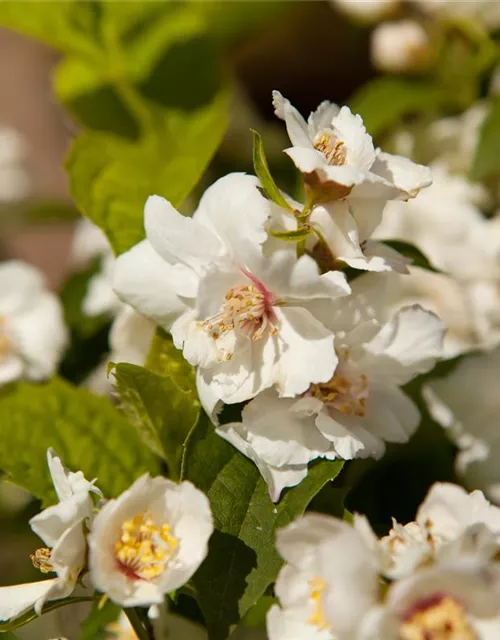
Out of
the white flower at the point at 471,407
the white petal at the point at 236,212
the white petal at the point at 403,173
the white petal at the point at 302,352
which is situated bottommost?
the white flower at the point at 471,407

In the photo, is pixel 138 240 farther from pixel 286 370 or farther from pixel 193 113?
pixel 193 113

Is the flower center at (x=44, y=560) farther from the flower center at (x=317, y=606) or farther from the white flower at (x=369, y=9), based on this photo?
the white flower at (x=369, y=9)

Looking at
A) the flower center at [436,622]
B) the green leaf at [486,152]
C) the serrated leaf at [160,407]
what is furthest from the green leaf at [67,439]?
the green leaf at [486,152]

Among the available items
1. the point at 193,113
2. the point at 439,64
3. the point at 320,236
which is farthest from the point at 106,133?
the point at 320,236

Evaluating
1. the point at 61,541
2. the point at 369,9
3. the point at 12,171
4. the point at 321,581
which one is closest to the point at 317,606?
the point at 321,581

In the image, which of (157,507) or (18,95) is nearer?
(157,507)

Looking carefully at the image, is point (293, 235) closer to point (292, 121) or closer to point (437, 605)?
point (292, 121)
